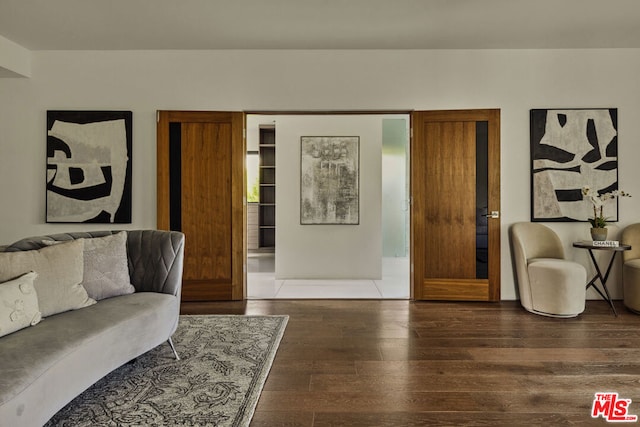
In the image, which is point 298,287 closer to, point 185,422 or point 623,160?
point 185,422

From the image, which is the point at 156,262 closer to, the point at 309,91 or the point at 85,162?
the point at 85,162

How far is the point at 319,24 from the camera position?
3.96 meters

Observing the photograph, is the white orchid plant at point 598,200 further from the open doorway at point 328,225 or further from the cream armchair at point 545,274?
the open doorway at point 328,225

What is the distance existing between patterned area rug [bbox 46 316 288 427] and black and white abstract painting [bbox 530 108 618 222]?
3.39 m

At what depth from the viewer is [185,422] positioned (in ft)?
6.57

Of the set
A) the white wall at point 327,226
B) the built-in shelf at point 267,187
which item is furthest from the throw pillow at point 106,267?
the built-in shelf at point 267,187

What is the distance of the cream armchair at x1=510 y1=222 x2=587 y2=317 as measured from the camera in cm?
388

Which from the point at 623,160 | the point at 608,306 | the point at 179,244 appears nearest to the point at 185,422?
the point at 179,244

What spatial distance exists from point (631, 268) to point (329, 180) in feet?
12.4

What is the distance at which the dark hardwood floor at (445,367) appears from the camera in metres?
2.11

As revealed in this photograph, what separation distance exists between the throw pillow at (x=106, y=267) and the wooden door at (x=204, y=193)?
5.63 feet

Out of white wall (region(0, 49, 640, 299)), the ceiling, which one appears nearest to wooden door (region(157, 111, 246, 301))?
white wall (region(0, 49, 640, 299))

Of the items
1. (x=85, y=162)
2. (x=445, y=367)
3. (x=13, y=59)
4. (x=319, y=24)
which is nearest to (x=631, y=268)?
(x=445, y=367)

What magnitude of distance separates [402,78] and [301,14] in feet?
4.79
